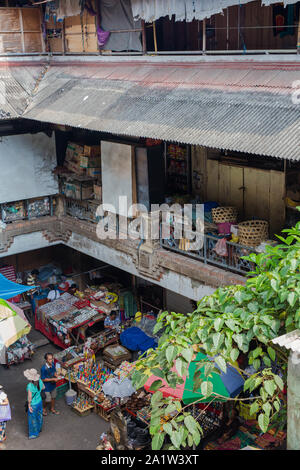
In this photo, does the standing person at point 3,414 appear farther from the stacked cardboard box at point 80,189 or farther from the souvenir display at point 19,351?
the stacked cardboard box at point 80,189

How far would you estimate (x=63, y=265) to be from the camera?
61.0 ft

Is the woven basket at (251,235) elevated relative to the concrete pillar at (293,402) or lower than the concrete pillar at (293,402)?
elevated

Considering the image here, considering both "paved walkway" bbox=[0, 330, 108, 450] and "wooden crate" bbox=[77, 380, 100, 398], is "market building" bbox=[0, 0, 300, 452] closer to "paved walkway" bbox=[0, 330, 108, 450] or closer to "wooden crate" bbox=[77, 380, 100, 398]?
"wooden crate" bbox=[77, 380, 100, 398]

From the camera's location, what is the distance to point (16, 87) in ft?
50.2

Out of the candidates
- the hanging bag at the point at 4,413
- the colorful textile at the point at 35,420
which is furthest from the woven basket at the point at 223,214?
the hanging bag at the point at 4,413

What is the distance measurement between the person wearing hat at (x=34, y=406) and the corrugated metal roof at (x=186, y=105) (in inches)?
212

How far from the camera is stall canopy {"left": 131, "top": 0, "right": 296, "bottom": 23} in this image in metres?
11.5

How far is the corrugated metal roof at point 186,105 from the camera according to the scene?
9.76 m

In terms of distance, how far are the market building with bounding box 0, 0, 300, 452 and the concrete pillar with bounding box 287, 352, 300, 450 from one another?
359cm

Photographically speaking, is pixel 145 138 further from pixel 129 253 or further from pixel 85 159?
pixel 129 253

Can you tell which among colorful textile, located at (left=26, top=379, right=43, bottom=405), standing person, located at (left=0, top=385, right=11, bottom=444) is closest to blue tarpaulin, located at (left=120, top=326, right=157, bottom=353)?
colorful textile, located at (left=26, top=379, right=43, bottom=405)

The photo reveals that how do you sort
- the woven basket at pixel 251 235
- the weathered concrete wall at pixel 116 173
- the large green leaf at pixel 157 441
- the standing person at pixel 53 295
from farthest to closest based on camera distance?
the standing person at pixel 53 295
the weathered concrete wall at pixel 116 173
the woven basket at pixel 251 235
the large green leaf at pixel 157 441

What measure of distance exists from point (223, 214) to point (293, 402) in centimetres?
622
